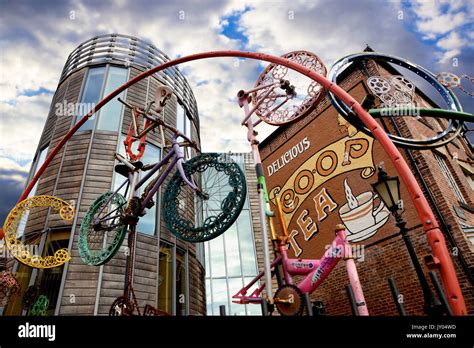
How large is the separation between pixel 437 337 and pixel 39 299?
836 centimetres

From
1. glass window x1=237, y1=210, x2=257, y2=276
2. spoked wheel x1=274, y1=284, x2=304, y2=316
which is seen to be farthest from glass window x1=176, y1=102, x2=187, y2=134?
spoked wheel x1=274, y1=284, x2=304, y2=316

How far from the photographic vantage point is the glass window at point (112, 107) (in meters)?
11.1

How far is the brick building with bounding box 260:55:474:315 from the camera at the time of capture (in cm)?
766

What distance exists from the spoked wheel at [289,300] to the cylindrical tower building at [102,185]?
168 inches

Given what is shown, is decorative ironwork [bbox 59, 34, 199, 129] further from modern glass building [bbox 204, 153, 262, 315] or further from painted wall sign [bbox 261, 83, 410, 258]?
painted wall sign [bbox 261, 83, 410, 258]

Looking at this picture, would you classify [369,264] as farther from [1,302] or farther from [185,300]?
[1,302]

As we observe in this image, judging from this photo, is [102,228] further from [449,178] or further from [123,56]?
[449,178]

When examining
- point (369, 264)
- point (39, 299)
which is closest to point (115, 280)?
point (39, 299)

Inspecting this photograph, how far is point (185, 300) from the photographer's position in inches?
384

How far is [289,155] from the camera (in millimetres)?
12375

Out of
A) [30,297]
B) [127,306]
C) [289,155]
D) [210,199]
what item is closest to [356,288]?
[210,199]

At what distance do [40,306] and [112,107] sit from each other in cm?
700

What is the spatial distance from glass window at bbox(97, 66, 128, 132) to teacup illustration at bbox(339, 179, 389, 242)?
8216mm
